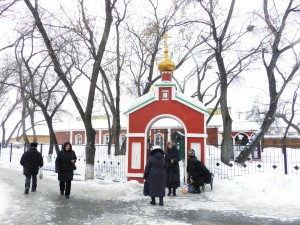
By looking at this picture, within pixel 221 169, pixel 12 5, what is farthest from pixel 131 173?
pixel 12 5

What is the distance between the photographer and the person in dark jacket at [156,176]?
747 cm

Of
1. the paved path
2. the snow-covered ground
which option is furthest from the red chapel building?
the paved path

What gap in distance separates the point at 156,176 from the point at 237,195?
290cm

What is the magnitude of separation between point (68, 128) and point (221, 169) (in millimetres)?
31782

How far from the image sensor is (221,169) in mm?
11438

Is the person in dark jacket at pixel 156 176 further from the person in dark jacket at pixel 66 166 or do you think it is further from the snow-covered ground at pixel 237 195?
the person in dark jacket at pixel 66 166

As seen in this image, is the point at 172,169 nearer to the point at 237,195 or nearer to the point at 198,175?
the point at 198,175

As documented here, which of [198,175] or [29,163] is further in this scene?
[198,175]

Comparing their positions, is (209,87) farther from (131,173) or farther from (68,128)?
(68,128)

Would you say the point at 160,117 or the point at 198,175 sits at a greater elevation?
the point at 160,117

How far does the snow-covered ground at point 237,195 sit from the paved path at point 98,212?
207 millimetres

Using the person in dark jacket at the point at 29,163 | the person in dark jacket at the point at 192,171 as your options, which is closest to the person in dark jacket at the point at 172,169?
the person in dark jacket at the point at 192,171

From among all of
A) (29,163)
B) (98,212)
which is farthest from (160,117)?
(98,212)

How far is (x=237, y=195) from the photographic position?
28.7 feet
